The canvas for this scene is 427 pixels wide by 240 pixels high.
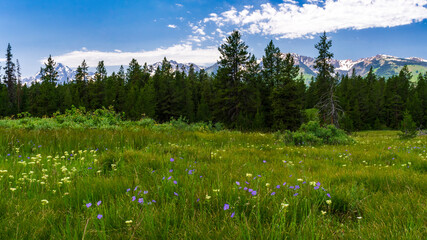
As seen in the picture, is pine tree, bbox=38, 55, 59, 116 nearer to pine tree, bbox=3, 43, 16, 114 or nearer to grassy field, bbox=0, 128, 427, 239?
pine tree, bbox=3, 43, 16, 114

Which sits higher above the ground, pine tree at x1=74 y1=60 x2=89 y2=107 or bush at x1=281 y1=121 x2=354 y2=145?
pine tree at x1=74 y1=60 x2=89 y2=107

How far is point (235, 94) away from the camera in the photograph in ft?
160

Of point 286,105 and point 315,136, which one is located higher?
point 286,105

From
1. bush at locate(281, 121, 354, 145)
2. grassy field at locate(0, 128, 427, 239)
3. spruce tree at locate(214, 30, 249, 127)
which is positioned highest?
spruce tree at locate(214, 30, 249, 127)

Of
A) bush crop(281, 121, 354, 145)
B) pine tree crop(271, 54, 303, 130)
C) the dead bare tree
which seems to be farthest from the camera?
pine tree crop(271, 54, 303, 130)

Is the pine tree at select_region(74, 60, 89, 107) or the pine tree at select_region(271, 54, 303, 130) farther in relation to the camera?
the pine tree at select_region(74, 60, 89, 107)

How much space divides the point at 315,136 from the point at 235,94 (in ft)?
131

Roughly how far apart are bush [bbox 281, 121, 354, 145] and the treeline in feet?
45.9

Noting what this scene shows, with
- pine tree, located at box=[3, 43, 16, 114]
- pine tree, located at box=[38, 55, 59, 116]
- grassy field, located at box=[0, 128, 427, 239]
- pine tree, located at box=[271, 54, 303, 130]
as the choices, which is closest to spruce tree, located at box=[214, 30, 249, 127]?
pine tree, located at box=[271, 54, 303, 130]

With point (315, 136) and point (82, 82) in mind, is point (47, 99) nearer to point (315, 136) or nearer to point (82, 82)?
point (82, 82)

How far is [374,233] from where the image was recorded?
4.83 ft

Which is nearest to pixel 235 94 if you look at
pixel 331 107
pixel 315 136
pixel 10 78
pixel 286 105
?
pixel 286 105

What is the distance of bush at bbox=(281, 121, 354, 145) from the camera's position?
9227 millimetres

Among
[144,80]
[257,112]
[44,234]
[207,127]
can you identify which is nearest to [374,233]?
[44,234]
